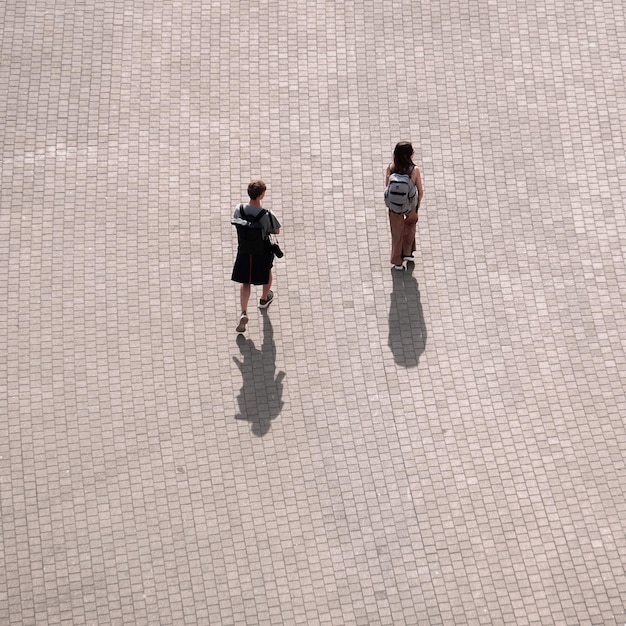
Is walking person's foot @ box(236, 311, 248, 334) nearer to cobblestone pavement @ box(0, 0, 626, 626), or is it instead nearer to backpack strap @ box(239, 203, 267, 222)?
cobblestone pavement @ box(0, 0, 626, 626)

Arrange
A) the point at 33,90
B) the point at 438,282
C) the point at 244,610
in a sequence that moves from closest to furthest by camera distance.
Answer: the point at 244,610
the point at 438,282
the point at 33,90

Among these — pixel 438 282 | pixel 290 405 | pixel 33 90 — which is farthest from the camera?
pixel 33 90

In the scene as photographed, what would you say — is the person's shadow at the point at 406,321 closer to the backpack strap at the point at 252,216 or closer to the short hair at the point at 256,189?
the backpack strap at the point at 252,216

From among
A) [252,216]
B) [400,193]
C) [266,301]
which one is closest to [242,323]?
[266,301]

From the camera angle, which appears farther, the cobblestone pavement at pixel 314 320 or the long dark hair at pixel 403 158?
the long dark hair at pixel 403 158

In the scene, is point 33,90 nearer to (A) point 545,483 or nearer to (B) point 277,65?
(B) point 277,65

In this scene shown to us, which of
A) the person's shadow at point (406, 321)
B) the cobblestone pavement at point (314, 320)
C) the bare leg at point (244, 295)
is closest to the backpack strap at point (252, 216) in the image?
the bare leg at point (244, 295)

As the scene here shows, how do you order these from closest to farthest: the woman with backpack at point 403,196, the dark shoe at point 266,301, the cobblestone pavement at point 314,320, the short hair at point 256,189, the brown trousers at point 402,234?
the cobblestone pavement at point 314,320 < the short hair at point 256,189 < the woman with backpack at point 403,196 < the brown trousers at point 402,234 < the dark shoe at point 266,301

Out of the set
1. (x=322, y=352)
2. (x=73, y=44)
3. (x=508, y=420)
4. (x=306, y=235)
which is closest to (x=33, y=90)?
(x=73, y=44)
